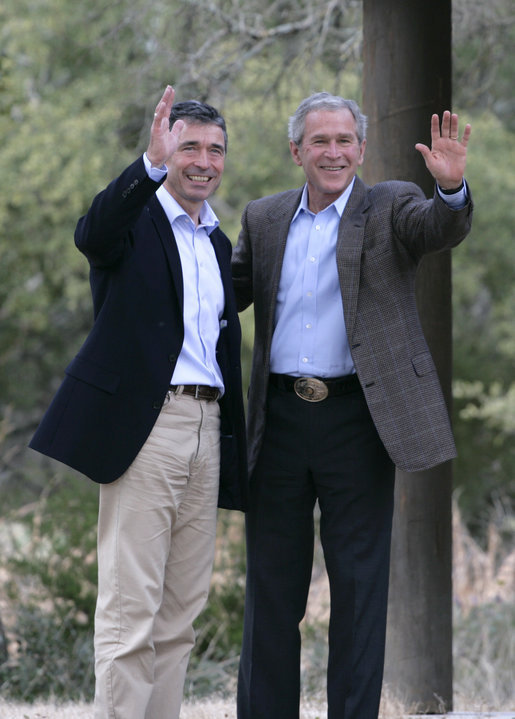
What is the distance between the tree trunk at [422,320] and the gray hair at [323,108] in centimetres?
72

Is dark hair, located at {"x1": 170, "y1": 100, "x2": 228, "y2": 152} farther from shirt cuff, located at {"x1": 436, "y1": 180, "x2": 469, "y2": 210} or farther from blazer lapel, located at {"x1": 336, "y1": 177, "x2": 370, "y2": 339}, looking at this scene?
shirt cuff, located at {"x1": 436, "y1": 180, "x2": 469, "y2": 210}

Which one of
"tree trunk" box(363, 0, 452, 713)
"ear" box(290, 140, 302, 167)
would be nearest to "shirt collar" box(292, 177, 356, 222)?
"ear" box(290, 140, 302, 167)

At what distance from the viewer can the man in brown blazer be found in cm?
337

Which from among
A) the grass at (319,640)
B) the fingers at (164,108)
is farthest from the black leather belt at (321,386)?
the grass at (319,640)

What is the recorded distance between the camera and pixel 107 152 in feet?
34.9

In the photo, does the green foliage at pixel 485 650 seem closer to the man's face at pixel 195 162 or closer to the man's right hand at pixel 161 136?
the man's face at pixel 195 162

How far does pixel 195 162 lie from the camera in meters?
3.21

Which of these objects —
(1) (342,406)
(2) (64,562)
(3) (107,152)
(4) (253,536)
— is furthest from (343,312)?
(3) (107,152)

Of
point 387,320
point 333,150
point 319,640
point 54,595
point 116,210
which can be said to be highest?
point 333,150

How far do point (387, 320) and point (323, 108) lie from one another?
73cm

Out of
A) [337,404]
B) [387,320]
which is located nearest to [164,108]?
[387,320]

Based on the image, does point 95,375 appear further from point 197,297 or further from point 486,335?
point 486,335

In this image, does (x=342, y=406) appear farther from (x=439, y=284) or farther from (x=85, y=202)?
(x=85, y=202)

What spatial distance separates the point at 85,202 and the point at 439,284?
770 centimetres
